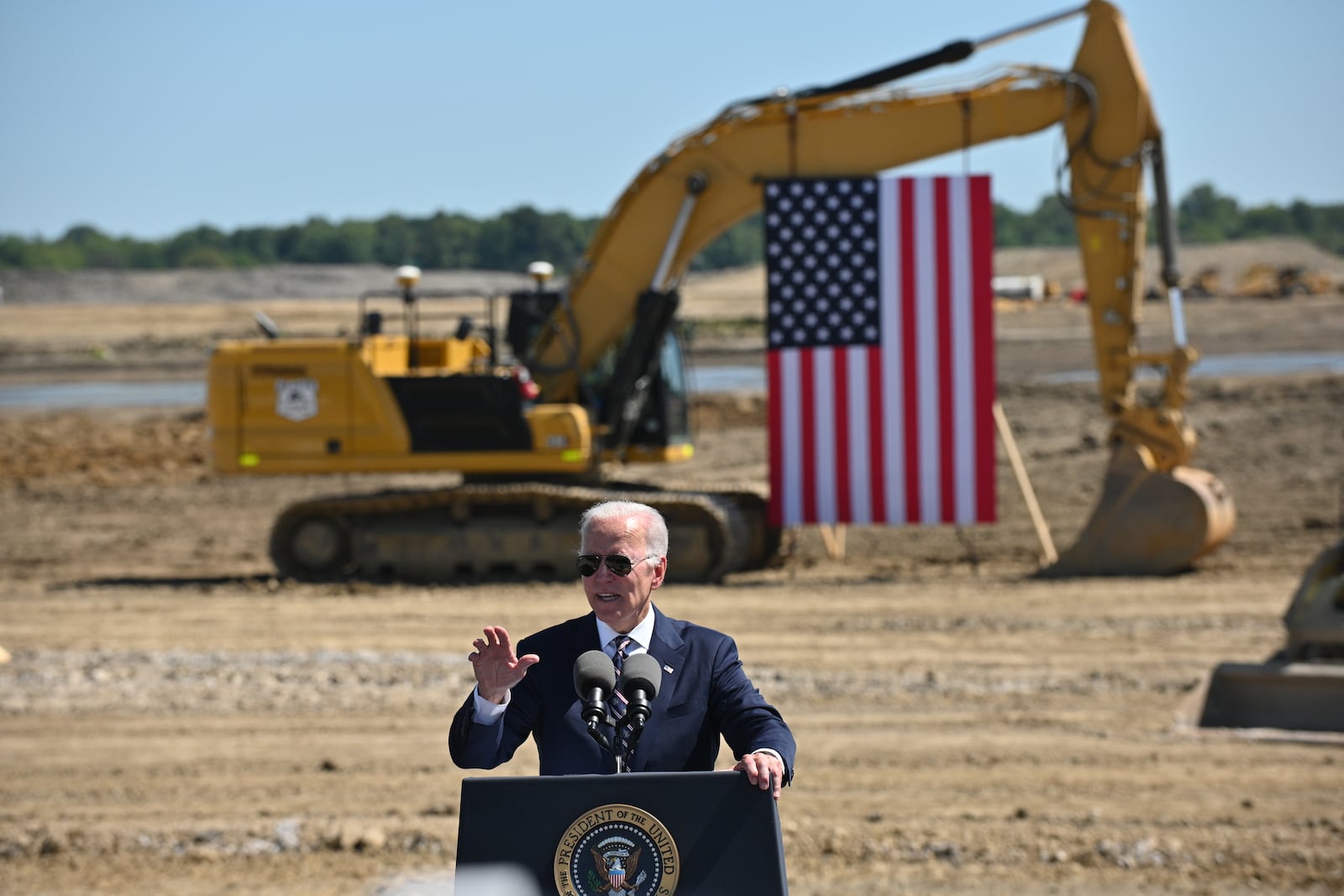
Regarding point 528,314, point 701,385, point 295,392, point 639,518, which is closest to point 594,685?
point 639,518

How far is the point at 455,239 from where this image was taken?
76.3 meters

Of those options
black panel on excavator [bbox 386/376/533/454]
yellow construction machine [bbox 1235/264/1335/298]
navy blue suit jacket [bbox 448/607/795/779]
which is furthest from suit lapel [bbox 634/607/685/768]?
yellow construction machine [bbox 1235/264/1335/298]

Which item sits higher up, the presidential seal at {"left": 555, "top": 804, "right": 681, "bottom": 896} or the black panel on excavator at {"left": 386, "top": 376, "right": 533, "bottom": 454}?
the black panel on excavator at {"left": 386, "top": 376, "right": 533, "bottom": 454}

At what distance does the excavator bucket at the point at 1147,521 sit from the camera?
1473 cm

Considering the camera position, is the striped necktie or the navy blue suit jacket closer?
the striped necktie

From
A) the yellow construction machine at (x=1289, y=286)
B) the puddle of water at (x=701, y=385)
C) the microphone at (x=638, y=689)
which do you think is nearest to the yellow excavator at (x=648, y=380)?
the microphone at (x=638, y=689)

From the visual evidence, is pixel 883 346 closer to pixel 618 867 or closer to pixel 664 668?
pixel 664 668

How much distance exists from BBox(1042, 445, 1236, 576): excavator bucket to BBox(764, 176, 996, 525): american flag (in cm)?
103

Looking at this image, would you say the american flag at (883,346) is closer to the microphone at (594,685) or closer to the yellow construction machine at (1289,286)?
the microphone at (594,685)

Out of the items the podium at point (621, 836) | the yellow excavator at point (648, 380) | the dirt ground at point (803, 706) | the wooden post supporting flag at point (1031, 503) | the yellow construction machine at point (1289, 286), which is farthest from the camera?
the yellow construction machine at point (1289, 286)

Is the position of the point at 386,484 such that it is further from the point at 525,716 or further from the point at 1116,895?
the point at 525,716

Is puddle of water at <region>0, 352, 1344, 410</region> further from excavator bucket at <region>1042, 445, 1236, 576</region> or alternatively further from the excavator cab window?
excavator bucket at <region>1042, 445, 1236, 576</region>

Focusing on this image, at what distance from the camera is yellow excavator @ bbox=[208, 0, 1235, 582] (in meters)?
15.3

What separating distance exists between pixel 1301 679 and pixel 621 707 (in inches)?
272
